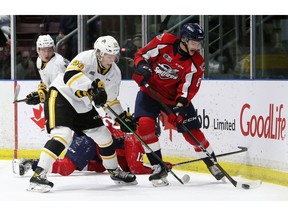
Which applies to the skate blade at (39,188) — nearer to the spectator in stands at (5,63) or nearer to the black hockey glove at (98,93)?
the black hockey glove at (98,93)

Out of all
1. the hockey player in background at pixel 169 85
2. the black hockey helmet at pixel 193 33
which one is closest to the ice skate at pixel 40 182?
the hockey player in background at pixel 169 85

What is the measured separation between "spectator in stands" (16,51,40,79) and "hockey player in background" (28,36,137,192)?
257cm

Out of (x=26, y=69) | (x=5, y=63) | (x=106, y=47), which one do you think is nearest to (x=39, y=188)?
(x=106, y=47)

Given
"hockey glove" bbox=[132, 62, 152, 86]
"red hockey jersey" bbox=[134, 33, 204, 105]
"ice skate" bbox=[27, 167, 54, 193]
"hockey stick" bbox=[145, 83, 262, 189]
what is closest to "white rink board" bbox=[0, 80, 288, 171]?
"hockey stick" bbox=[145, 83, 262, 189]

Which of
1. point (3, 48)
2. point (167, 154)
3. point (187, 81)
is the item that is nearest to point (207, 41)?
point (167, 154)

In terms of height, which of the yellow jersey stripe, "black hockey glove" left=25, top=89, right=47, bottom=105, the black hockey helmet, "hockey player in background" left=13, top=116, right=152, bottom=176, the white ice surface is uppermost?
the black hockey helmet

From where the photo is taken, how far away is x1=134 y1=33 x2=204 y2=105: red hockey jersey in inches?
259

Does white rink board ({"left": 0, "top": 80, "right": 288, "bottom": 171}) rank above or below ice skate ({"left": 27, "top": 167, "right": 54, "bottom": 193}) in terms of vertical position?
above

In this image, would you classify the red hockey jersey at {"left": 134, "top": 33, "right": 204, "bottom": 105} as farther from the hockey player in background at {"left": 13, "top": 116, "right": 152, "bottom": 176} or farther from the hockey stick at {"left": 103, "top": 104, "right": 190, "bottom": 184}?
the hockey player in background at {"left": 13, "top": 116, "right": 152, "bottom": 176}

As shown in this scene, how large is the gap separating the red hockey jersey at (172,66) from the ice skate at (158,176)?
0.51 metres

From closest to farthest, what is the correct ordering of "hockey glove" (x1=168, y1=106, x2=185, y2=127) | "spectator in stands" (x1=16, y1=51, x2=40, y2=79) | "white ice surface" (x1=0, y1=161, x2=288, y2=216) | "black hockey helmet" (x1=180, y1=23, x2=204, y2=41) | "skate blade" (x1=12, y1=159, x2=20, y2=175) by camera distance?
"white ice surface" (x1=0, y1=161, x2=288, y2=216) < "black hockey helmet" (x1=180, y1=23, x2=204, y2=41) < "hockey glove" (x1=168, y1=106, x2=185, y2=127) < "skate blade" (x1=12, y1=159, x2=20, y2=175) < "spectator in stands" (x1=16, y1=51, x2=40, y2=79)

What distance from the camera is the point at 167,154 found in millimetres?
7660
